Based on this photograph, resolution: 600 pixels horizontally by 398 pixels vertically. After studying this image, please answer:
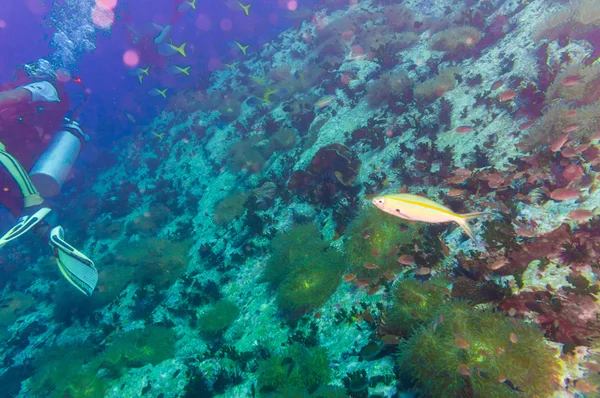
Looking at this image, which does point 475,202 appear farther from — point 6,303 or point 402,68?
point 6,303

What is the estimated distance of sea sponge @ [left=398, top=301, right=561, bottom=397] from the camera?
2.87m

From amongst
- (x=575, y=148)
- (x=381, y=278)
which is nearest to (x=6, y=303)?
(x=381, y=278)

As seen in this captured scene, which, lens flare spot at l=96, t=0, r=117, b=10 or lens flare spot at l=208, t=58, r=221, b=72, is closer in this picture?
lens flare spot at l=208, t=58, r=221, b=72

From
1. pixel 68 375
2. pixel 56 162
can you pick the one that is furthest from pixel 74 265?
pixel 56 162

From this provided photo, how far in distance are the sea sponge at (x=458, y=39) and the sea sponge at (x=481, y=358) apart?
10504 millimetres

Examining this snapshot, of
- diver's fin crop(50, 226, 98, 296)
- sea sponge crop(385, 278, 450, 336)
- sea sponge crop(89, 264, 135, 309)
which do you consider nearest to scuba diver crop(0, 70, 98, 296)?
diver's fin crop(50, 226, 98, 296)

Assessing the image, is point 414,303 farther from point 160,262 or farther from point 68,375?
point 160,262

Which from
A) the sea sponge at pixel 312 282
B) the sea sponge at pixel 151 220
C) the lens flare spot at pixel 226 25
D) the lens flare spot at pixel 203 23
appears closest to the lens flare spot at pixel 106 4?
the lens flare spot at pixel 203 23

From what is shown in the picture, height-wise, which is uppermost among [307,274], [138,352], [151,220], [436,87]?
[436,87]

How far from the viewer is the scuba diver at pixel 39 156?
22.4 feet

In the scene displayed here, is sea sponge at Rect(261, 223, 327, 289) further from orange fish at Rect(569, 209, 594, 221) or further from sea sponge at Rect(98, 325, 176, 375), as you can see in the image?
orange fish at Rect(569, 209, 594, 221)

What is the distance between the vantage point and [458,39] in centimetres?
1064

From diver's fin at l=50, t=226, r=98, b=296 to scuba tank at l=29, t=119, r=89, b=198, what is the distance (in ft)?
11.3

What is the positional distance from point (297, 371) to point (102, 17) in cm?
4914
